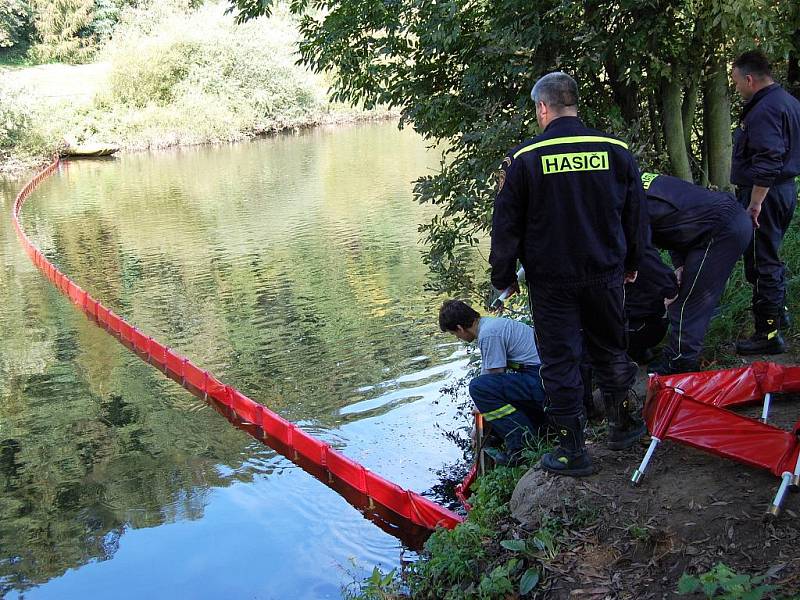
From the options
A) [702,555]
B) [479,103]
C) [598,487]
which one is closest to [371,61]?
[479,103]

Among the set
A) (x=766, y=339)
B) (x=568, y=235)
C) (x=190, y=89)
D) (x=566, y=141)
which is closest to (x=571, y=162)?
(x=566, y=141)

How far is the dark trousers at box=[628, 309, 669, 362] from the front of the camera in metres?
5.46

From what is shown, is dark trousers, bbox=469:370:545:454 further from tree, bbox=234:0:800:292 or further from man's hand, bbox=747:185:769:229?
tree, bbox=234:0:800:292

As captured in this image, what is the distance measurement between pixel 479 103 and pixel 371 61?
1363mm

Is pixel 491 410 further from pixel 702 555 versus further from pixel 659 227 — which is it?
pixel 702 555

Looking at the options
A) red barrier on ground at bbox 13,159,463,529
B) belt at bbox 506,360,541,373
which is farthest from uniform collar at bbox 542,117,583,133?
red barrier on ground at bbox 13,159,463,529

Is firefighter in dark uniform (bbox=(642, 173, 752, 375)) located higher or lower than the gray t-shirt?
higher

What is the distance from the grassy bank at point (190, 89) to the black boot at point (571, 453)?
130 ft

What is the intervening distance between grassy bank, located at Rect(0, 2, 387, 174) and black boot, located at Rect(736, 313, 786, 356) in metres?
38.5

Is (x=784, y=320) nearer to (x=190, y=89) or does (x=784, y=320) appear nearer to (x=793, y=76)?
(x=793, y=76)

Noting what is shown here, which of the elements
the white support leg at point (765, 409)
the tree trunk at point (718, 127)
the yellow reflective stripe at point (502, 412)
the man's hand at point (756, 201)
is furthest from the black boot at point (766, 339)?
the tree trunk at point (718, 127)

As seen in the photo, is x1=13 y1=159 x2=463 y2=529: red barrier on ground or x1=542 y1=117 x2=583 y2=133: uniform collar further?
x1=13 y1=159 x2=463 y2=529: red barrier on ground

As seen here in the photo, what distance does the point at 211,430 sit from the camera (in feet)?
29.4

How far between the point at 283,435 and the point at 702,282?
4.75 meters
